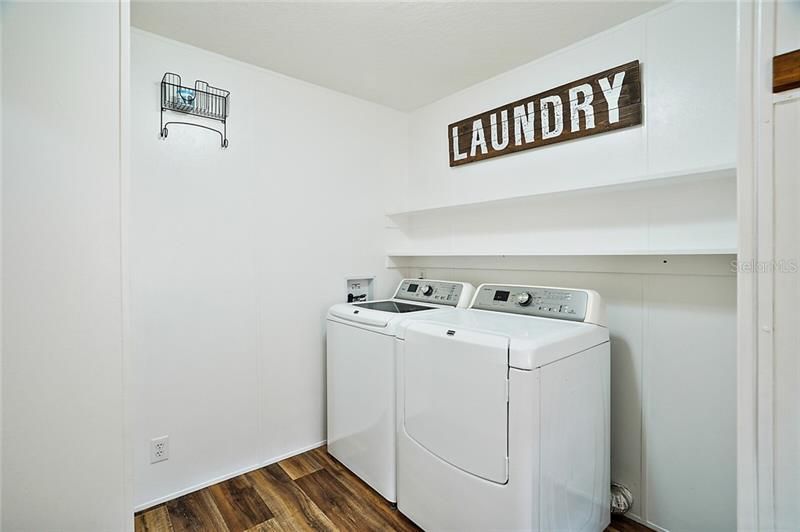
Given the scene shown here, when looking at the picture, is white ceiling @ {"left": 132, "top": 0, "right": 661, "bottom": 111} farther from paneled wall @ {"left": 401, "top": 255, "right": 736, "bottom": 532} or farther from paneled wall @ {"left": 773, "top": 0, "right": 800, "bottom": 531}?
paneled wall @ {"left": 401, "top": 255, "right": 736, "bottom": 532}

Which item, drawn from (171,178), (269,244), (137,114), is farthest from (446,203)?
(137,114)

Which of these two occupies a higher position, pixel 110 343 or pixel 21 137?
pixel 21 137

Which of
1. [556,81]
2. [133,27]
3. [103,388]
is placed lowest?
[103,388]

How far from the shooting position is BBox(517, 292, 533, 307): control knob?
1.84m

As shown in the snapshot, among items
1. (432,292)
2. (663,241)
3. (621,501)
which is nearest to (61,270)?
(432,292)

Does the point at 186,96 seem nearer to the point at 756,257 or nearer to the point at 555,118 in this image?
the point at 555,118

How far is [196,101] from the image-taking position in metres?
1.87

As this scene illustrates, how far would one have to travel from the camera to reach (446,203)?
251 centimetres

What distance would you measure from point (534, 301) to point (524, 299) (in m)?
0.05

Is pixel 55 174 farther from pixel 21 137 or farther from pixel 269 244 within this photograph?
pixel 269 244

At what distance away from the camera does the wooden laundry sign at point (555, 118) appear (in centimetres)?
169

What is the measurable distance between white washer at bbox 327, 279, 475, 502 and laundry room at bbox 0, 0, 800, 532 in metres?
0.02

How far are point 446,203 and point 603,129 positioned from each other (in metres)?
1.02

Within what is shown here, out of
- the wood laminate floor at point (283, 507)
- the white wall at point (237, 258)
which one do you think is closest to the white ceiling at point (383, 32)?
the white wall at point (237, 258)
